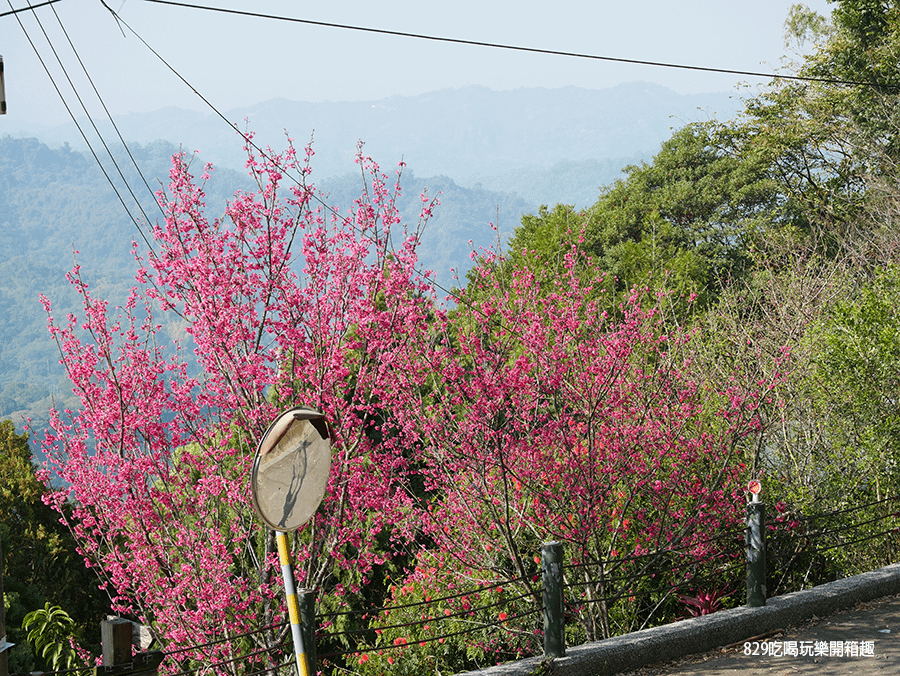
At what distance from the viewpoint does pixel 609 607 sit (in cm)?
716

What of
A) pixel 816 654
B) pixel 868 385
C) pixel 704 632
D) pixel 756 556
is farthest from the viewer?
pixel 868 385

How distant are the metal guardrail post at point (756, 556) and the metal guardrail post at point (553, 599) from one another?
1.69 meters

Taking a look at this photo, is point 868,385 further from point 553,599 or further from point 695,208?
point 695,208

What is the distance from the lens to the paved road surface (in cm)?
543

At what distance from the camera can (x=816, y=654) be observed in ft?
18.6

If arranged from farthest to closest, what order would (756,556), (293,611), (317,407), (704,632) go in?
1. (756,556)
2. (317,407)
3. (704,632)
4. (293,611)

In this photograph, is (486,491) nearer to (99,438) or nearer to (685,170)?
(99,438)

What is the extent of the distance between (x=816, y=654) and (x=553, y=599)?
1.90 metres

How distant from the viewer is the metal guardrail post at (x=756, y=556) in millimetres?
6195

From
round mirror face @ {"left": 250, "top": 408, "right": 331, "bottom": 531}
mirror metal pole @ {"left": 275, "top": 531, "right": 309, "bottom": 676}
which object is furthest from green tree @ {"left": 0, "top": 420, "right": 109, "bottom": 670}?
round mirror face @ {"left": 250, "top": 408, "right": 331, "bottom": 531}

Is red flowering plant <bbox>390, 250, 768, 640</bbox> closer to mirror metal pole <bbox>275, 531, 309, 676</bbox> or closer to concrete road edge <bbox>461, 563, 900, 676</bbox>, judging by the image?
concrete road edge <bbox>461, 563, 900, 676</bbox>

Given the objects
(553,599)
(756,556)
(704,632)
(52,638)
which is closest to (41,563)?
(52,638)

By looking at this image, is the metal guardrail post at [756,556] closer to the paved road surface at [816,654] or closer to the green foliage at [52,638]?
the paved road surface at [816,654]

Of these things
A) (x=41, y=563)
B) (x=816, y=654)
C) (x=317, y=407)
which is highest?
(x=317, y=407)
